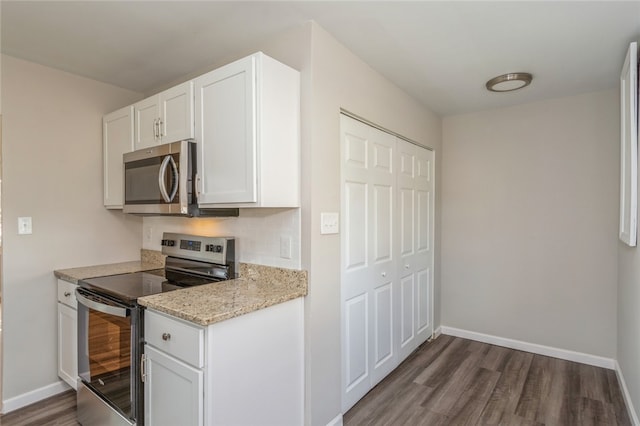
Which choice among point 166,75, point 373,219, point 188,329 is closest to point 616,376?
point 373,219

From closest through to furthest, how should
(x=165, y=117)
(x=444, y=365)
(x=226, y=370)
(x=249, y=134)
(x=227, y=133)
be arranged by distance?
1. (x=226, y=370)
2. (x=249, y=134)
3. (x=227, y=133)
4. (x=165, y=117)
5. (x=444, y=365)

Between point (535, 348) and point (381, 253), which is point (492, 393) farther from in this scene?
point (381, 253)

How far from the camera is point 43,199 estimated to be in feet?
7.91

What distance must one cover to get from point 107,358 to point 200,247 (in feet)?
2.58

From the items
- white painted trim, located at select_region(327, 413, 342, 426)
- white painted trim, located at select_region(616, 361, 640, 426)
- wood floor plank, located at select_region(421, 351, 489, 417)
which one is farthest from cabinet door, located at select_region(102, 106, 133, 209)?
white painted trim, located at select_region(616, 361, 640, 426)

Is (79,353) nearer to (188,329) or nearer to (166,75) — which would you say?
(188,329)

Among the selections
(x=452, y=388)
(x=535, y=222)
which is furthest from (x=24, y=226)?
(x=535, y=222)

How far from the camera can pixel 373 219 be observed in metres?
2.49

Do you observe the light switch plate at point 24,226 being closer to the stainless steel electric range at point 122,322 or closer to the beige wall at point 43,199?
the beige wall at point 43,199

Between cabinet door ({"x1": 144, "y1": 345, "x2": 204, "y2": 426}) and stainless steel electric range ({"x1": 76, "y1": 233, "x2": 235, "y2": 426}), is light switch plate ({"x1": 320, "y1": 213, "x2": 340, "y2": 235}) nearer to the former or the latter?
stainless steel electric range ({"x1": 76, "y1": 233, "x2": 235, "y2": 426})

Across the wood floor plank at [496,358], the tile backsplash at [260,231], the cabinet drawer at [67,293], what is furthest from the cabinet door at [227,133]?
the wood floor plank at [496,358]

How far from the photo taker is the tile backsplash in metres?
1.91

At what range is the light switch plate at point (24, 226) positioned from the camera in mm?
2295

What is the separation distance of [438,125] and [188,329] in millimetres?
3121
